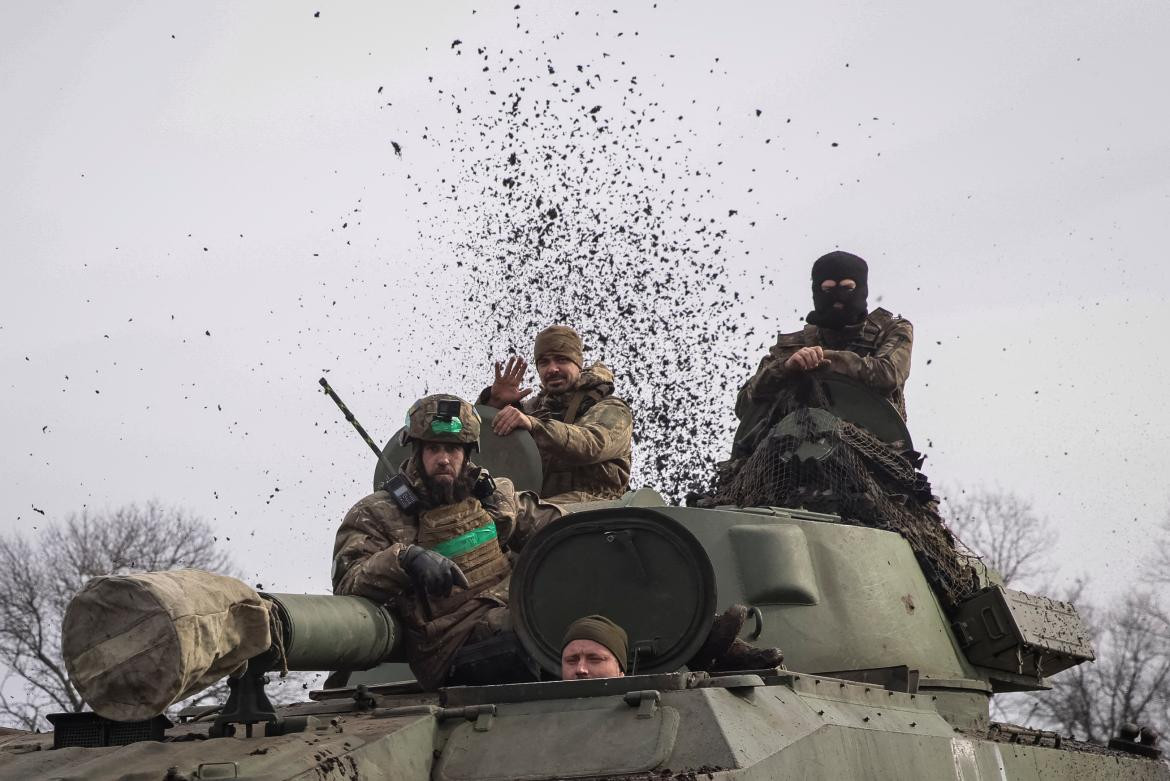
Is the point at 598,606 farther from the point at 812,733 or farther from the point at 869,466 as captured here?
the point at 869,466

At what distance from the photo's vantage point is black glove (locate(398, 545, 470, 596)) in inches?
255

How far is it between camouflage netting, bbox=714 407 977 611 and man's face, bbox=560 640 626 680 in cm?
321

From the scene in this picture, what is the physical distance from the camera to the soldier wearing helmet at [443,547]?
22.2 ft

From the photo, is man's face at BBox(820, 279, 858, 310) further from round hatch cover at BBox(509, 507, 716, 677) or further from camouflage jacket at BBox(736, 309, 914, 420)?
round hatch cover at BBox(509, 507, 716, 677)

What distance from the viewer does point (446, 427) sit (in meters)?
7.07

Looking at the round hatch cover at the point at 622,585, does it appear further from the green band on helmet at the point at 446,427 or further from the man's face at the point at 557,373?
the man's face at the point at 557,373

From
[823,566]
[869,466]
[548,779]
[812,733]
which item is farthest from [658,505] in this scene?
[548,779]

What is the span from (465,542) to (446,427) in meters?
0.52

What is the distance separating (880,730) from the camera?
655 centimetres

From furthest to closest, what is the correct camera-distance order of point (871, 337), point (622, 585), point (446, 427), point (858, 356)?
A: point (871, 337)
point (858, 356)
point (446, 427)
point (622, 585)

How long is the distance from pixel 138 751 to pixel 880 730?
3.00 metres

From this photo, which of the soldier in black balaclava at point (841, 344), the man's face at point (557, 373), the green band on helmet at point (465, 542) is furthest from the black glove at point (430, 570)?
the soldier in black balaclava at point (841, 344)

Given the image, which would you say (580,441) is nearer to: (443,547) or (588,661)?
(443,547)

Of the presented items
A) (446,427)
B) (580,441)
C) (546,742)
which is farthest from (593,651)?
(580,441)
